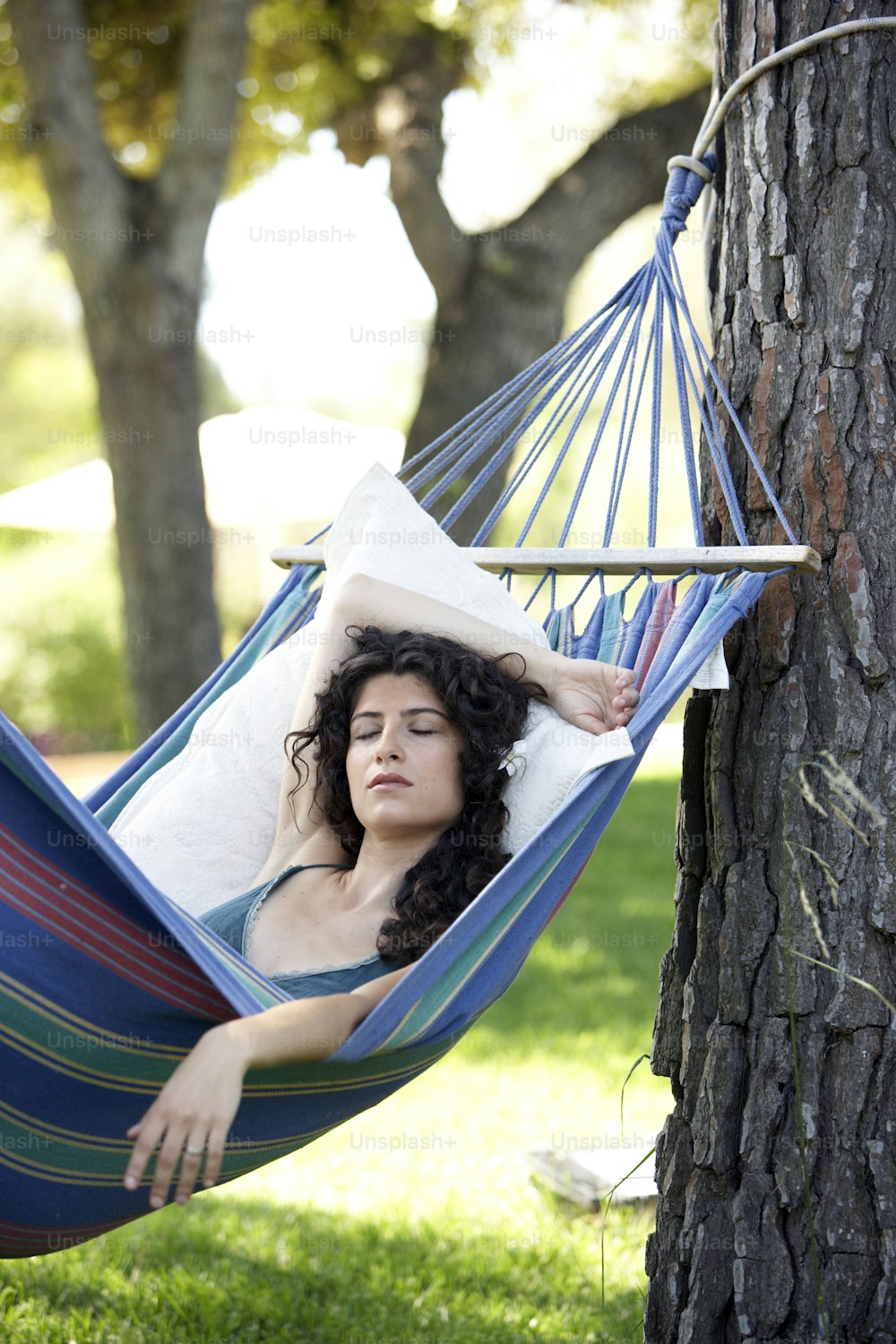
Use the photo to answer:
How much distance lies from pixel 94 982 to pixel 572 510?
1.12m

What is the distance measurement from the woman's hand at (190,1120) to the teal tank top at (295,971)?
0.25m

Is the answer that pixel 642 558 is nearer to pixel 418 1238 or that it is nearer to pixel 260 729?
pixel 260 729

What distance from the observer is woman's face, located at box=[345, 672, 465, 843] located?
1.86 metres

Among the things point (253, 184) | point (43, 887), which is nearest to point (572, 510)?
point (43, 887)

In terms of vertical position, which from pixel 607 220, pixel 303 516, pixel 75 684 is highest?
pixel 607 220

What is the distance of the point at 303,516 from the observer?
26.9 ft

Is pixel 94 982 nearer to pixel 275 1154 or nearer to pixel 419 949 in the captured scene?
pixel 275 1154

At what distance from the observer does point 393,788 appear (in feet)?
6.09

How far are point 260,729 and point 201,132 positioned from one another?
2.70 metres

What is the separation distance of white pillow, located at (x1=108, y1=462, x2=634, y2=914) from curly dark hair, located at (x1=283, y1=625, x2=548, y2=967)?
0.08 meters

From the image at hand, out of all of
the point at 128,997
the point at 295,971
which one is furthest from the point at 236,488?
the point at 128,997

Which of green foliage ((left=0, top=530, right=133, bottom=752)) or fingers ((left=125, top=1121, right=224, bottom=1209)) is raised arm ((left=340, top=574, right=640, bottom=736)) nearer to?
fingers ((left=125, top=1121, right=224, bottom=1209))

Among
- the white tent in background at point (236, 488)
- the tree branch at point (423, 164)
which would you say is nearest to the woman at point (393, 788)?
the tree branch at point (423, 164)

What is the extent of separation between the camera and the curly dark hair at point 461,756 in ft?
5.92
